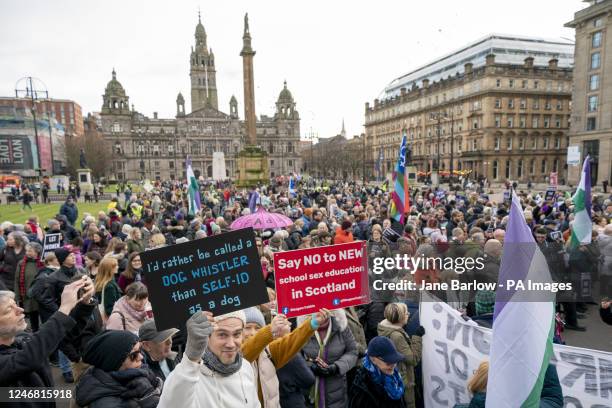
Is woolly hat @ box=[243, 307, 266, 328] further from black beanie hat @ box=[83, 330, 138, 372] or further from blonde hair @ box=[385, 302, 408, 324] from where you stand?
blonde hair @ box=[385, 302, 408, 324]

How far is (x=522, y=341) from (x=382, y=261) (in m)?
2.24

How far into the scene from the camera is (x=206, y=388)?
229 cm

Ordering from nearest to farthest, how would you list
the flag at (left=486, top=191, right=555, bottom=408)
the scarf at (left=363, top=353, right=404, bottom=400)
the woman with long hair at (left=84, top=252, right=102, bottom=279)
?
the flag at (left=486, top=191, right=555, bottom=408) < the scarf at (left=363, top=353, right=404, bottom=400) < the woman with long hair at (left=84, top=252, right=102, bottom=279)

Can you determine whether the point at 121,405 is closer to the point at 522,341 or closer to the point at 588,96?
the point at 522,341

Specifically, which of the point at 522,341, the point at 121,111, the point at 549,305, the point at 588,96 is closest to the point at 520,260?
the point at 549,305

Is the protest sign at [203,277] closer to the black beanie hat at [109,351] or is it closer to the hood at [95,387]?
the black beanie hat at [109,351]

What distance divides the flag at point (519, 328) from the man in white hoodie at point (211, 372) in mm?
1663

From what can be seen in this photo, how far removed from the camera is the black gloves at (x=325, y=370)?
341 centimetres

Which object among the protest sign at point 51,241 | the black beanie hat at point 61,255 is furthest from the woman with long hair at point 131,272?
the protest sign at point 51,241

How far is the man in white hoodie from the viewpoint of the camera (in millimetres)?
2037

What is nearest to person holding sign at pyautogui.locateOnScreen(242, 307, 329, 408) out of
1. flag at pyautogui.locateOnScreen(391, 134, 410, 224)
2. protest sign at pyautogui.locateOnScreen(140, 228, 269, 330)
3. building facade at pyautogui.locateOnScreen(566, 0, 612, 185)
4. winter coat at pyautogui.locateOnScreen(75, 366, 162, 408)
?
protest sign at pyautogui.locateOnScreen(140, 228, 269, 330)

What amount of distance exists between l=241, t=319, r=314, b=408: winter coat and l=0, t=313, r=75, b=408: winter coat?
4.04 feet

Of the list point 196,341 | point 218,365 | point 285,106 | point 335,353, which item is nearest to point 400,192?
point 335,353

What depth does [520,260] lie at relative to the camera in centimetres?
265
